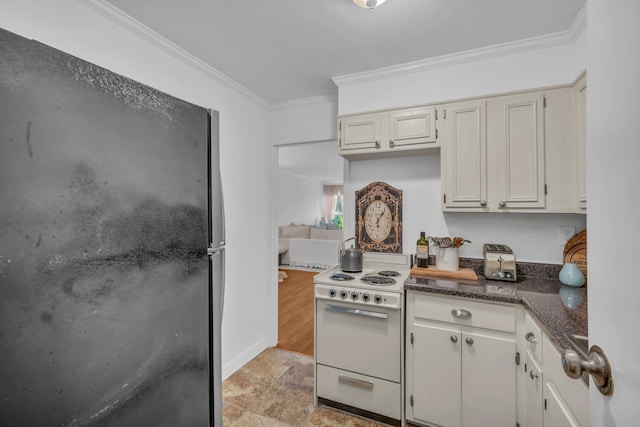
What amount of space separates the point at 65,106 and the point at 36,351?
574 mm

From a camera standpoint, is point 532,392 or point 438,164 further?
point 438,164

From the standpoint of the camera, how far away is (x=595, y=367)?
546 mm

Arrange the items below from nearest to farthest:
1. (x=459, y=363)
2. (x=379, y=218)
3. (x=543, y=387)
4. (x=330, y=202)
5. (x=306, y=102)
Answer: (x=543, y=387), (x=459, y=363), (x=379, y=218), (x=306, y=102), (x=330, y=202)

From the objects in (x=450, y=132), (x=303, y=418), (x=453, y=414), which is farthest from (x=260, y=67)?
(x=453, y=414)

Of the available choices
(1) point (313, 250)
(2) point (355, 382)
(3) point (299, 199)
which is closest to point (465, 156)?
(2) point (355, 382)

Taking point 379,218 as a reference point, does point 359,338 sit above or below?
below

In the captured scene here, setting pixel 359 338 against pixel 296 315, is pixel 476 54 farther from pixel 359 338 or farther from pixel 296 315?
pixel 296 315

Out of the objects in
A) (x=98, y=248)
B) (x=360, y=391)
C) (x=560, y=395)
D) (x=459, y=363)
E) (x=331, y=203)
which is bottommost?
(x=360, y=391)

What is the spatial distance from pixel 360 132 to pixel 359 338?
5.07 ft

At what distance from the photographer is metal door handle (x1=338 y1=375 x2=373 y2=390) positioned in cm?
192

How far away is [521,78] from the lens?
2.03 m

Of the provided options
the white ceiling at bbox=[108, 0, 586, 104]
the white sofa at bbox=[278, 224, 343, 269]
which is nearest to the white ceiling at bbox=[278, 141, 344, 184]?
the white sofa at bbox=[278, 224, 343, 269]

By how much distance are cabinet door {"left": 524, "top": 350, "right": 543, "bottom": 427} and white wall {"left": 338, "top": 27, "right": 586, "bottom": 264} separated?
0.87 m

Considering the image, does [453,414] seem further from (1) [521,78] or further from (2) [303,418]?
(1) [521,78]
